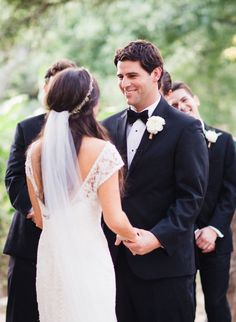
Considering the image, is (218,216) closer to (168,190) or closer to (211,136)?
(211,136)

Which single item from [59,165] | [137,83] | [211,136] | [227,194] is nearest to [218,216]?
[227,194]

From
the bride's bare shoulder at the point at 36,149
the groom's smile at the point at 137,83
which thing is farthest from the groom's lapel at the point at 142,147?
the bride's bare shoulder at the point at 36,149

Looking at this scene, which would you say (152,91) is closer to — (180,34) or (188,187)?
(188,187)

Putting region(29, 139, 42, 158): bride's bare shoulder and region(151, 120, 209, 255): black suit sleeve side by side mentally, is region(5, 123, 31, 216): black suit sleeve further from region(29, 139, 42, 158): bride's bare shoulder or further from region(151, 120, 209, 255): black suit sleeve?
region(151, 120, 209, 255): black suit sleeve

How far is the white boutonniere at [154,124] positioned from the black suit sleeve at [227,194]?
0.79 metres

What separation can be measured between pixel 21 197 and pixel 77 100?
112 cm

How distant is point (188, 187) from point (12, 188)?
1.18 meters

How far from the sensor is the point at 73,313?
11.1 feet

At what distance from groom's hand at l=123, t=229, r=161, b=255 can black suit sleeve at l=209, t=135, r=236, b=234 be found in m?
0.77

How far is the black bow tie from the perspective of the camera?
385cm

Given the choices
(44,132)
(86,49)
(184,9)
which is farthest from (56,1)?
(44,132)

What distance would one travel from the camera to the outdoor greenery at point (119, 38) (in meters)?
9.71

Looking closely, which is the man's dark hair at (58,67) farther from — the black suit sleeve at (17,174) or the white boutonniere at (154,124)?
the white boutonniere at (154,124)

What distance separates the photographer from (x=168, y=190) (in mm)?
3754
